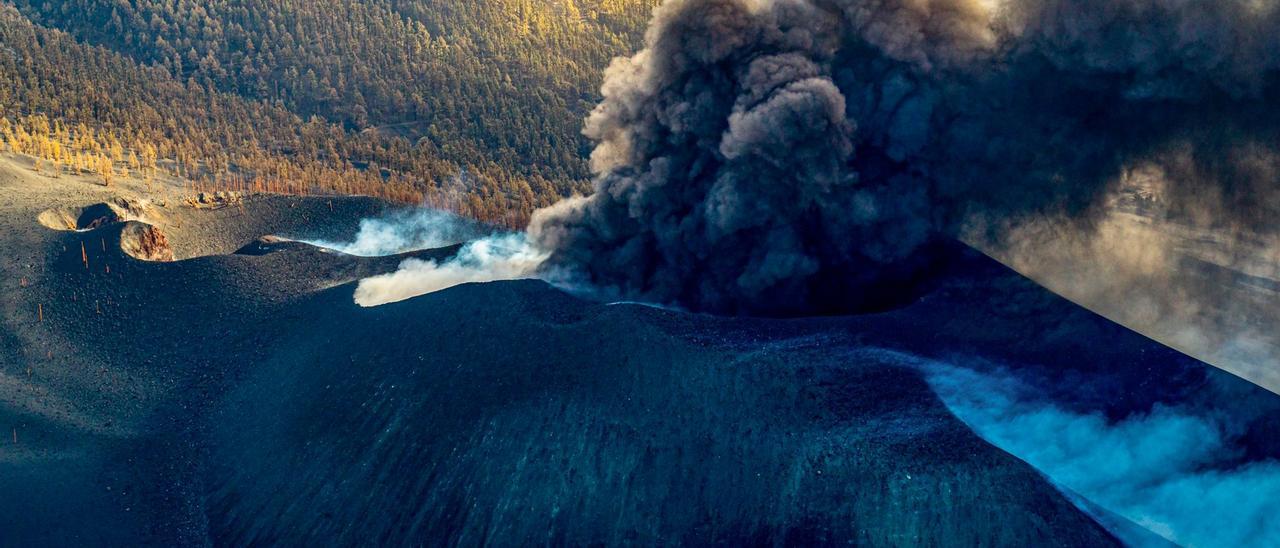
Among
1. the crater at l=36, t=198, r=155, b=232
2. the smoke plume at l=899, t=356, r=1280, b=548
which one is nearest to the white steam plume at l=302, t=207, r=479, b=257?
the crater at l=36, t=198, r=155, b=232

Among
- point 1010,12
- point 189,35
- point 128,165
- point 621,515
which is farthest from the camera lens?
point 189,35

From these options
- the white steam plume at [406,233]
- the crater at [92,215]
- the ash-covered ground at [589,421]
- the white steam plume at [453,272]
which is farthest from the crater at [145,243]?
the white steam plume at [453,272]

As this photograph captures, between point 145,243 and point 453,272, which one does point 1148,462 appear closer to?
point 453,272

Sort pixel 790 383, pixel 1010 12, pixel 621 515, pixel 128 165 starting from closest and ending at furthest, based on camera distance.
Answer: pixel 621 515 < pixel 790 383 < pixel 1010 12 < pixel 128 165

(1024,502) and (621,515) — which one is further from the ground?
(1024,502)

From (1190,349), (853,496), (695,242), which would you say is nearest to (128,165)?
(695,242)

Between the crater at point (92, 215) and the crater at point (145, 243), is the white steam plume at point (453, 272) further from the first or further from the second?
the crater at point (92, 215)

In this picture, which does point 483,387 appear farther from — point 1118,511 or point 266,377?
point 1118,511
